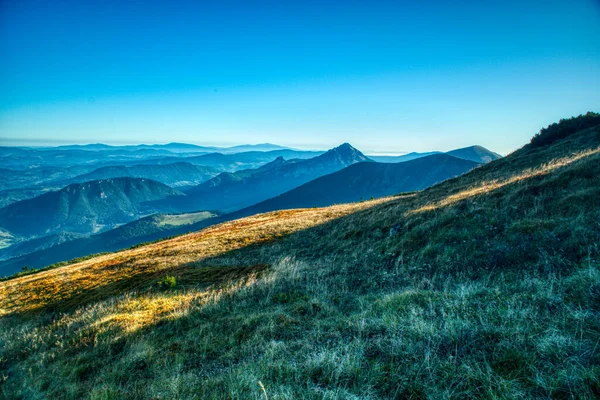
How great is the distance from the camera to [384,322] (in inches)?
223

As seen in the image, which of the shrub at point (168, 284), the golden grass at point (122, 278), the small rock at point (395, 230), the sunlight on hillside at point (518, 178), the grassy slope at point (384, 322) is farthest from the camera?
the golden grass at point (122, 278)

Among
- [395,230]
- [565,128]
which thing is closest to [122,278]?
[395,230]

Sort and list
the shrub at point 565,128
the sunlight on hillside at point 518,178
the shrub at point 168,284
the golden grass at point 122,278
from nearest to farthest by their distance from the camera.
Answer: the shrub at point 168,284 → the sunlight on hillside at point 518,178 → the golden grass at point 122,278 → the shrub at point 565,128

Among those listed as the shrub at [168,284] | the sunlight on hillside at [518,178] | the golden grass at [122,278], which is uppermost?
the sunlight on hillside at [518,178]

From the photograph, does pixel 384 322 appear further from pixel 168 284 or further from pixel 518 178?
pixel 518 178

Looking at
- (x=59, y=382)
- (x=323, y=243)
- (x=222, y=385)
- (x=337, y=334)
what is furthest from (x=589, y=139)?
(x=59, y=382)

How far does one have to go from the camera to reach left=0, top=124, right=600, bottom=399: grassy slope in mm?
3938

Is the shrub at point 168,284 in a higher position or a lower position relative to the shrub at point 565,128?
lower

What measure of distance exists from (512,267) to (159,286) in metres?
14.1

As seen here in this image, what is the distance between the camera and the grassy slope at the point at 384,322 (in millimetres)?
3938

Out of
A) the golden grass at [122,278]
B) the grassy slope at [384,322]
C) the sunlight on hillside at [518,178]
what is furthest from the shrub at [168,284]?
the sunlight on hillside at [518,178]

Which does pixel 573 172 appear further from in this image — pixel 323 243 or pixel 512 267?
pixel 323 243

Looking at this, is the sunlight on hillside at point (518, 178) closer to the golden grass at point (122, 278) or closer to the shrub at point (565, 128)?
the golden grass at point (122, 278)

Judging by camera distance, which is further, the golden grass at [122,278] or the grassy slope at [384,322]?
the golden grass at [122,278]
